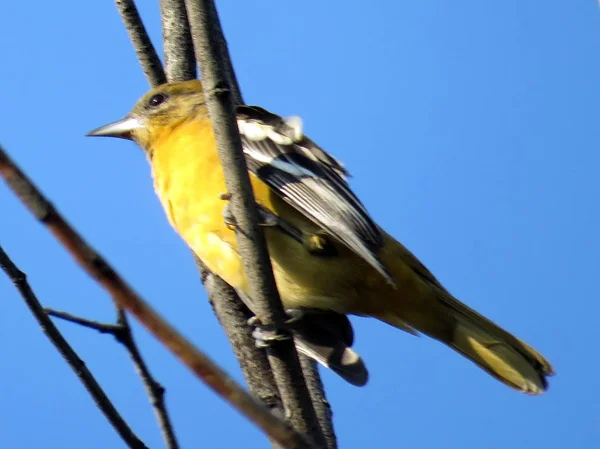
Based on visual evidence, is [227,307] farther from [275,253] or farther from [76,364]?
[76,364]

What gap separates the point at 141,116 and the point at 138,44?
0.73 m

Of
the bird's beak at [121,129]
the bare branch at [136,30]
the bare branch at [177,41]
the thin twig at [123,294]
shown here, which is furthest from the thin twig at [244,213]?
the bird's beak at [121,129]

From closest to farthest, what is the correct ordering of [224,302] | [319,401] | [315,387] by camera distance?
[319,401]
[315,387]
[224,302]

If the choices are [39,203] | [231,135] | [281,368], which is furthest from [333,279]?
[39,203]

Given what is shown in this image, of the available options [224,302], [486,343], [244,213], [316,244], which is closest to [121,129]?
[224,302]

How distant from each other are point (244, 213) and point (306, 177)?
1126 millimetres

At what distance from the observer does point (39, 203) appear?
1.17 metres

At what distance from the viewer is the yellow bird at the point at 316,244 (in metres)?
→ 3.53

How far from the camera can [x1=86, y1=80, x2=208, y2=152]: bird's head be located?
425 centimetres

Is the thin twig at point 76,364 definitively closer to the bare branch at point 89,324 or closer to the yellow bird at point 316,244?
the bare branch at point 89,324

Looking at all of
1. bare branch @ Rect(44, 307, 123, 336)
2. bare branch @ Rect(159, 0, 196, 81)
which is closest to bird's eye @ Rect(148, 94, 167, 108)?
bare branch @ Rect(159, 0, 196, 81)

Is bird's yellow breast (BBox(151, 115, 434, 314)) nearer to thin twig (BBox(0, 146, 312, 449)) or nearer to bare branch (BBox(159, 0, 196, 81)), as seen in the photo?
bare branch (BBox(159, 0, 196, 81))

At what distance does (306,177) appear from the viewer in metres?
3.59

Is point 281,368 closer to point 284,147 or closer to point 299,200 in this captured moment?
point 299,200
